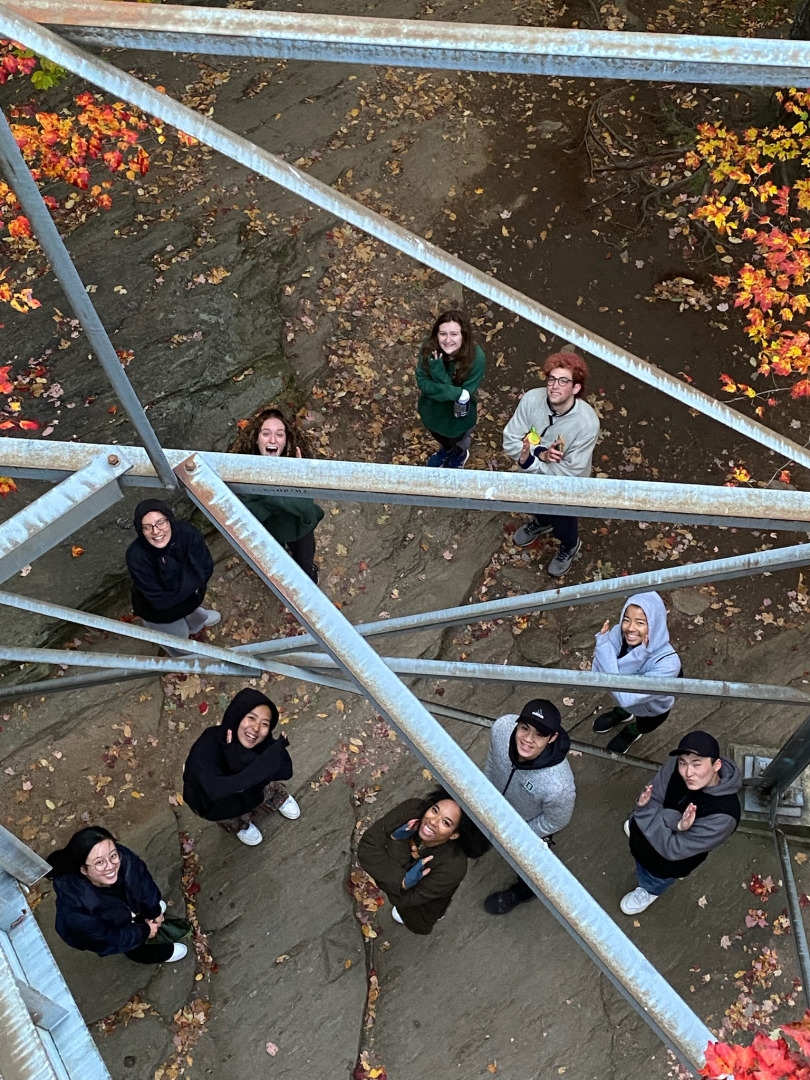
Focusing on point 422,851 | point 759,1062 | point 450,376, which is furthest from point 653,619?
point 759,1062

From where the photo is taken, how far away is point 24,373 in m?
6.62

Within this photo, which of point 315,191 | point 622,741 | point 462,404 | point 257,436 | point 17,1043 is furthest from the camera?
point 462,404

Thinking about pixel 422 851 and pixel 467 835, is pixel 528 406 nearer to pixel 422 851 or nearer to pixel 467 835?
pixel 467 835

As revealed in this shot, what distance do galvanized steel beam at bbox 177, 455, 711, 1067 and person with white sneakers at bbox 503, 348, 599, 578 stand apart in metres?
3.06

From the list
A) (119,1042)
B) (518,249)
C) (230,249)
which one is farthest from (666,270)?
(119,1042)

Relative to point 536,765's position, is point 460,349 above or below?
above

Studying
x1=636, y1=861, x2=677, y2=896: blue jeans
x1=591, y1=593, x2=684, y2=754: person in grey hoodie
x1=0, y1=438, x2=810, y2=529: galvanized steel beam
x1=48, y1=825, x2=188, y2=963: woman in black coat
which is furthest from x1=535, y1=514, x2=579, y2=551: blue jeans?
x1=0, y1=438, x2=810, y2=529: galvanized steel beam

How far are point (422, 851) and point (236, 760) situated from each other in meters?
1.10

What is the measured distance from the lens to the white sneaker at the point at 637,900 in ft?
17.1

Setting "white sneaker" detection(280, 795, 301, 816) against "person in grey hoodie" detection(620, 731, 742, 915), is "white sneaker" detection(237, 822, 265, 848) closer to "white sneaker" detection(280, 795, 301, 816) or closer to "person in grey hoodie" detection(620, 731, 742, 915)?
"white sneaker" detection(280, 795, 301, 816)

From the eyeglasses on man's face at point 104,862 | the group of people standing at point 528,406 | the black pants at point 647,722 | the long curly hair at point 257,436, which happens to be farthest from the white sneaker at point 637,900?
the long curly hair at point 257,436

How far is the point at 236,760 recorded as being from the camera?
15.0ft

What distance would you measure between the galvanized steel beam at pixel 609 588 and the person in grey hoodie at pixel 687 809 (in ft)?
3.70

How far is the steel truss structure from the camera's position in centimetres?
203
